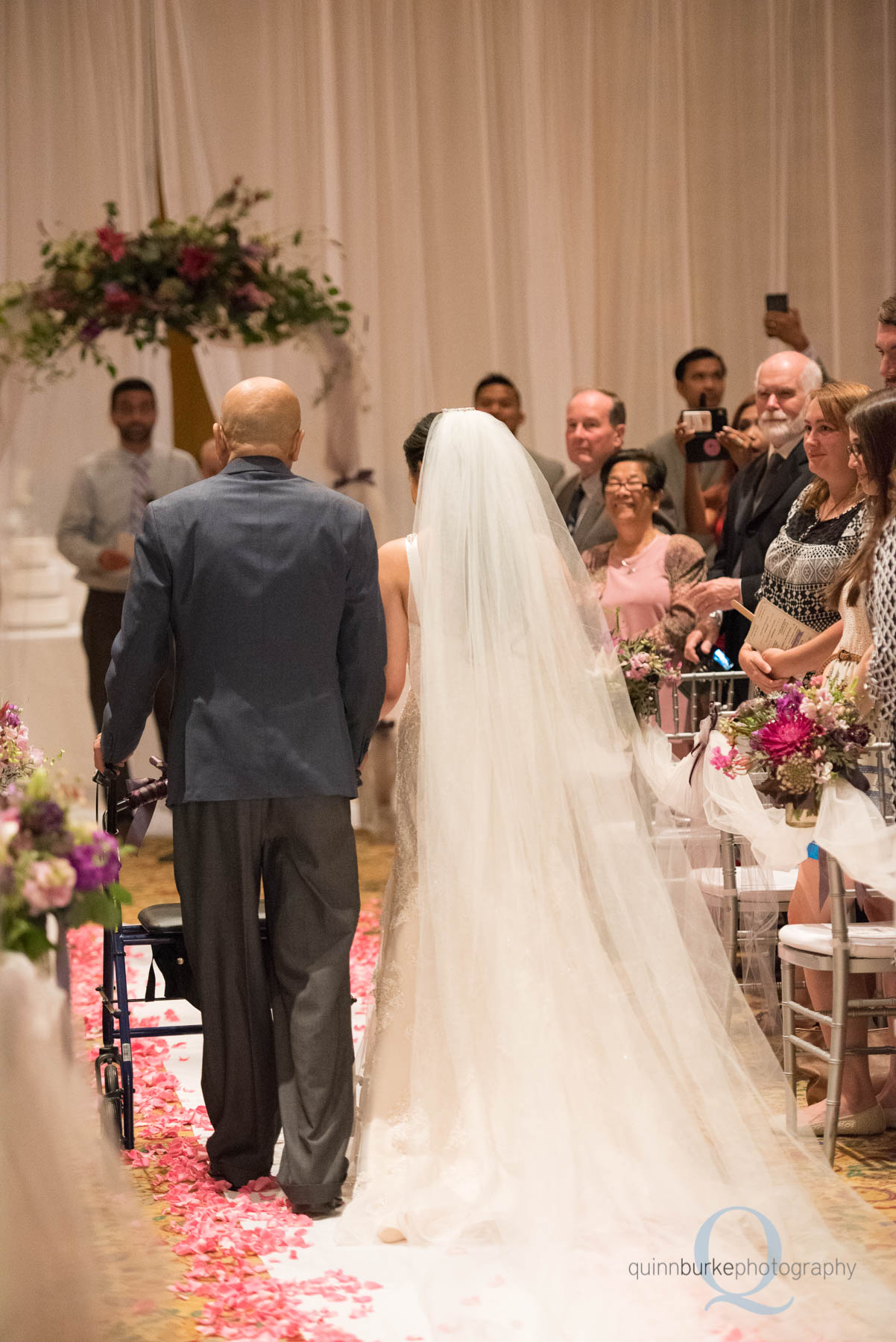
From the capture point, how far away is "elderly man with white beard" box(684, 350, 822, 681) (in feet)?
16.3

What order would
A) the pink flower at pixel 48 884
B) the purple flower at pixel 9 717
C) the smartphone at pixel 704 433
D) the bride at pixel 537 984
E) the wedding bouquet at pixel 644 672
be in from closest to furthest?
1. the pink flower at pixel 48 884
2. the bride at pixel 537 984
3. the purple flower at pixel 9 717
4. the wedding bouquet at pixel 644 672
5. the smartphone at pixel 704 433

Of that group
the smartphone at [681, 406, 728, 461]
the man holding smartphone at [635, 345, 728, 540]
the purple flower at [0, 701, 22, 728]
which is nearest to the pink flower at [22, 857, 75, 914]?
the purple flower at [0, 701, 22, 728]

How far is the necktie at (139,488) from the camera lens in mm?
7625

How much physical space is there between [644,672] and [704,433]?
2.05m

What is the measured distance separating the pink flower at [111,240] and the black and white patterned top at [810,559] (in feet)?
15.2

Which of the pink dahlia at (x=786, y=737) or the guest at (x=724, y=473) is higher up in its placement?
the guest at (x=724, y=473)

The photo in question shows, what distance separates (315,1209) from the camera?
3.12 metres

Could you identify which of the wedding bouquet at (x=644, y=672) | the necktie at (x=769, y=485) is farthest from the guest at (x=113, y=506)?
the wedding bouquet at (x=644, y=672)

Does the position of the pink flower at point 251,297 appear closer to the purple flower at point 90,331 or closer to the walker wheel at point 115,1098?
the purple flower at point 90,331

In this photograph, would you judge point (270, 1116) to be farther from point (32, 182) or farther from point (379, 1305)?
point (32, 182)

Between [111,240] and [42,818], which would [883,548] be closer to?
[42,818]

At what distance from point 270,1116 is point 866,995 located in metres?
1.50

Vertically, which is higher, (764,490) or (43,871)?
(764,490)

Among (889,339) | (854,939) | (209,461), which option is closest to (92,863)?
(854,939)
